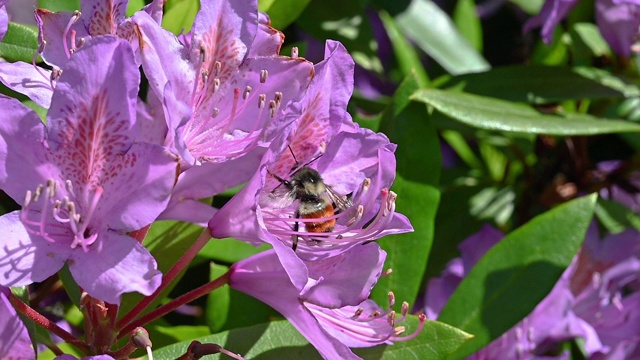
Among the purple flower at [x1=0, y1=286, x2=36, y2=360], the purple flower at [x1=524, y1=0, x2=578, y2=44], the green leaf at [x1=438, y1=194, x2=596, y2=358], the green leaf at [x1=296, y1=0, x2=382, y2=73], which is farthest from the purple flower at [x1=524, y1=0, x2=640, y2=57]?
the purple flower at [x1=0, y1=286, x2=36, y2=360]

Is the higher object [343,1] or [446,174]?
[343,1]

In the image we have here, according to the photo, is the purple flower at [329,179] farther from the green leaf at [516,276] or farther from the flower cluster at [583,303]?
the flower cluster at [583,303]

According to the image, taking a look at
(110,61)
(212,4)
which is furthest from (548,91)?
(110,61)

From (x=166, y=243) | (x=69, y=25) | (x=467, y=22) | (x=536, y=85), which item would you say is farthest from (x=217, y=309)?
(x=467, y=22)

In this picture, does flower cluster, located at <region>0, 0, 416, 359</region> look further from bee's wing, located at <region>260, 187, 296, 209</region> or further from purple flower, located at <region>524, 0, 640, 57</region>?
purple flower, located at <region>524, 0, 640, 57</region>

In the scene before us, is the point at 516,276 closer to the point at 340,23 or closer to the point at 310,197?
the point at 310,197

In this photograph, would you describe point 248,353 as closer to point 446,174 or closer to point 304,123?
point 304,123
